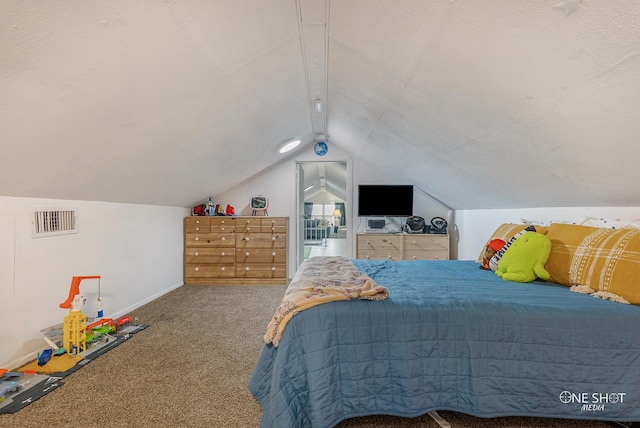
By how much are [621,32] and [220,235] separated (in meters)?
4.25

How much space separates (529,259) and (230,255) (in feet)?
11.9

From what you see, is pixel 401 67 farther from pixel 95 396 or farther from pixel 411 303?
pixel 95 396

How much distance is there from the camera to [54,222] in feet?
7.55

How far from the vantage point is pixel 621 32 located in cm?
101

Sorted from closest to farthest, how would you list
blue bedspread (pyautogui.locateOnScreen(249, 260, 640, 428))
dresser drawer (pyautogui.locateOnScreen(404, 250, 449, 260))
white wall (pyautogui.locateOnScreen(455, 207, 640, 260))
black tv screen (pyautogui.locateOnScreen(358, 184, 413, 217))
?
1. blue bedspread (pyautogui.locateOnScreen(249, 260, 640, 428))
2. white wall (pyautogui.locateOnScreen(455, 207, 640, 260))
3. dresser drawer (pyautogui.locateOnScreen(404, 250, 449, 260))
4. black tv screen (pyautogui.locateOnScreen(358, 184, 413, 217))

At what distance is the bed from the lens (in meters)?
1.32

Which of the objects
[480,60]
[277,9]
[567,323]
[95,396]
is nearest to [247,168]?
[277,9]

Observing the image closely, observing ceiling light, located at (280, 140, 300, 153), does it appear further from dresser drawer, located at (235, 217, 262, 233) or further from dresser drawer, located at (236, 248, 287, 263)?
dresser drawer, located at (236, 248, 287, 263)

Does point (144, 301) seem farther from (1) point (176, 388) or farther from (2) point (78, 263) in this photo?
(1) point (176, 388)

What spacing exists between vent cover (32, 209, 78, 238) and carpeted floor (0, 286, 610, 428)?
1.03 m

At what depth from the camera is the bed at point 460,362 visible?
51.9 inches

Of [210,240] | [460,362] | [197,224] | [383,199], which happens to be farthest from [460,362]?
[197,224]

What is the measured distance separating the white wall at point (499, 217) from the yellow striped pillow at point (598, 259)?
13.7 inches

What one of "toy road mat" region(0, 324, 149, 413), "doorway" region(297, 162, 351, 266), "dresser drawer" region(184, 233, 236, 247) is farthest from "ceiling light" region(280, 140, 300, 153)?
"toy road mat" region(0, 324, 149, 413)
